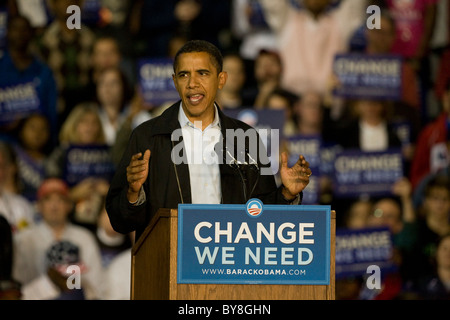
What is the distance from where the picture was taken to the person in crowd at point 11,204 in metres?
8.05

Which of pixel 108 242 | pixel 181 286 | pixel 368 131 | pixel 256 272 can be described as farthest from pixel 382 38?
pixel 181 286

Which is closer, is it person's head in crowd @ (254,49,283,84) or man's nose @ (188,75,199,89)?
man's nose @ (188,75,199,89)

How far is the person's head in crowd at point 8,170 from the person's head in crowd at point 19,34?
1.08m

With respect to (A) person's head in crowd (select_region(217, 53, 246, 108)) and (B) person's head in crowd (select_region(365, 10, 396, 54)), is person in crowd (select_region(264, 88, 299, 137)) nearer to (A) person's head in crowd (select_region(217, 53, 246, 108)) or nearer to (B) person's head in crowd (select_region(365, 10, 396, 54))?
(A) person's head in crowd (select_region(217, 53, 246, 108))

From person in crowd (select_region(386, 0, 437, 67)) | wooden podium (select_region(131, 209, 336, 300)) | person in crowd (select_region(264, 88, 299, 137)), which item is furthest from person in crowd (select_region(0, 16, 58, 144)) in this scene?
wooden podium (select_region(131, 209, 336, 300))

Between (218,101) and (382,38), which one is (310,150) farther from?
(382,38)

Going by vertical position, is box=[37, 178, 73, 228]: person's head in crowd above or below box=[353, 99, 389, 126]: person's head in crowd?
below

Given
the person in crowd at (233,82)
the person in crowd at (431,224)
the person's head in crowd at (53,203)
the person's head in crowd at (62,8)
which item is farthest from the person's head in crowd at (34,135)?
the person in crowd at (431,224)

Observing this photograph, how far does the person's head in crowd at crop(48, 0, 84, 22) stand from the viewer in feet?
29.3

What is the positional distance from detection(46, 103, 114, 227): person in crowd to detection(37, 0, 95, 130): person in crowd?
0.24 meters

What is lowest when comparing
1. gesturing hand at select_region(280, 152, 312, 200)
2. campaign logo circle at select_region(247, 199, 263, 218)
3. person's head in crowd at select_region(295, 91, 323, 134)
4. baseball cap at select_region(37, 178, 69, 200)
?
campaign logo circle at select_region(247, 199, 263, 218)

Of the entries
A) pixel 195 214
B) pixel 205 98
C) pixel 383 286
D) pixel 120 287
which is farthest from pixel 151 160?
pixel 383 286

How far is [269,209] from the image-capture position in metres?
3.62

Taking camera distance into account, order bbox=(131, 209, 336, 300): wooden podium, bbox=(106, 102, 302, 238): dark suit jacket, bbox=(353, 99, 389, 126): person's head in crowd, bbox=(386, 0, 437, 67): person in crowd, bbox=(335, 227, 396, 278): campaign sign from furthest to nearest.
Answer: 1. bbox=(386, 0, 437, 67): person in crowd
2. bbox=(353, 99, 389, 126): person's head in crowd
3. bbox=(335, 227, 396, 278): campaign sign
4. bbox=(106, 102, 302, 238): dark suit jacket
5. bbox=(131, 209, 336, 300): wooden podium
